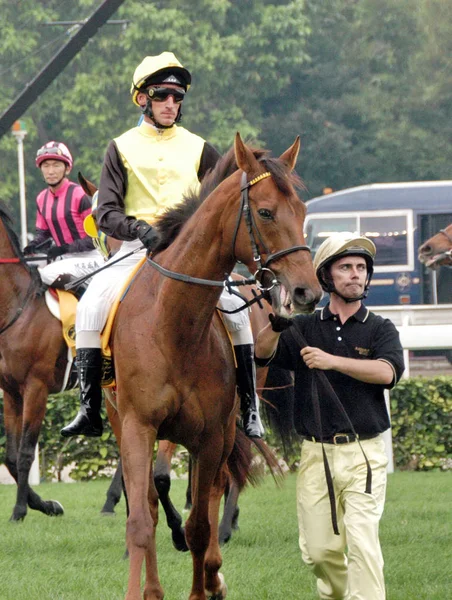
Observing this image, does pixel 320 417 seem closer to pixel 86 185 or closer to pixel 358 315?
pixel 358 315

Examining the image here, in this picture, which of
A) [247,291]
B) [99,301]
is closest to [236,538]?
[247,291]

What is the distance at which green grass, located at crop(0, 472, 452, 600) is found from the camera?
5770 millimetres

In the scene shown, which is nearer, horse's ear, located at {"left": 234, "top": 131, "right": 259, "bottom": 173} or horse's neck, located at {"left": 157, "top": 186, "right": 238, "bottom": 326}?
horse's ear, located at {"left": 234, "top": 131, "right": 259, "bottom": 173}

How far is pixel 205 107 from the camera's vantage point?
115ft

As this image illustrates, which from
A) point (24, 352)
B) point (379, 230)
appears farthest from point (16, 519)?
point (379, 230)

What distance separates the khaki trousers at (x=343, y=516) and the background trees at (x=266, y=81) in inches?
1113

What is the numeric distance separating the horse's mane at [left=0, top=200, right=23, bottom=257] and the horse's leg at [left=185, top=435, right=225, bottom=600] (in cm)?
370

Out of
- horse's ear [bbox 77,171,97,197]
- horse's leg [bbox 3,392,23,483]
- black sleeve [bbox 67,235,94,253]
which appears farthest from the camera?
black sleeve [bbox 67,235,94,253]

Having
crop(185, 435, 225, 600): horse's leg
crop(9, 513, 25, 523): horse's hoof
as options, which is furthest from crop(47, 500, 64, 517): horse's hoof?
crop(185, 435, 225, 600): horse's leg

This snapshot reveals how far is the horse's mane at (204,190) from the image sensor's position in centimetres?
483

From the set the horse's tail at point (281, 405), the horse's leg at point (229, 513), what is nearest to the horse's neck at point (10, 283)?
the horse's tail at point (281, 405)

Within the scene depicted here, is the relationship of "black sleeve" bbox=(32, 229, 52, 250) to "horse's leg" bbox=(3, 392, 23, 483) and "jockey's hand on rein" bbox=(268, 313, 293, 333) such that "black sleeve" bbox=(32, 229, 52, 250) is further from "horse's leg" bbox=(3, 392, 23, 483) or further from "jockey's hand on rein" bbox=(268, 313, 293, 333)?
"jockey's hand on rein" bbox=(268, 313, 293, 333)

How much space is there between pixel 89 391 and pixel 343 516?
1.44 metres

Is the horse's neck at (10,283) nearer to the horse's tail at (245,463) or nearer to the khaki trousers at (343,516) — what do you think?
the horse's tail at (245,463)
